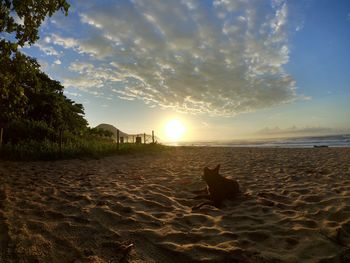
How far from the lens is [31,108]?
14812mm

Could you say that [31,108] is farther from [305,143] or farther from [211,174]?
[305,143]

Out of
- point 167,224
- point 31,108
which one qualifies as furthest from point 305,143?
point 167,224

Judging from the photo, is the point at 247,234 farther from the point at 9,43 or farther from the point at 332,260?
the point at 9,43

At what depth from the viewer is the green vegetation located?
638 cm

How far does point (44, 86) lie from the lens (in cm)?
1703

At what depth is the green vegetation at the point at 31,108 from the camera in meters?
6.38

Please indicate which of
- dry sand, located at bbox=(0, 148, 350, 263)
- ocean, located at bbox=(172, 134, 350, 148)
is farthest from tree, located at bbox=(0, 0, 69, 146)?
ocean, located at bbox=(172, 134, 350, 148)

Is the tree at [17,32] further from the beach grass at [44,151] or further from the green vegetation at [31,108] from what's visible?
the beach grass at [44,151]

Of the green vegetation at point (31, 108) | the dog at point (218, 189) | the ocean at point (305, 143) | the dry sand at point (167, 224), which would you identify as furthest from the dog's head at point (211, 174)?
the ocean at point (305, 143)

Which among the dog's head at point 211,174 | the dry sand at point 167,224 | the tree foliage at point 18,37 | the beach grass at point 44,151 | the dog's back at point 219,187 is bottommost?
the dry sand at point 167,224

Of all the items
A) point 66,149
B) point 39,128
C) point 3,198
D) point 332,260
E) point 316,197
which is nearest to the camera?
point 332,260

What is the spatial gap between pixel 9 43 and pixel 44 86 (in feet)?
40.0

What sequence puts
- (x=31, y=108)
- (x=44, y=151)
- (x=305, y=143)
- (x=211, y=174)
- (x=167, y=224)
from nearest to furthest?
(x=167, y=224) < (x=211, y=174) < (x=44, y=151) < (x=31, y=108) < (x=305, y=143)

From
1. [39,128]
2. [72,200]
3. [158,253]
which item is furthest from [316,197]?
[39,128]
